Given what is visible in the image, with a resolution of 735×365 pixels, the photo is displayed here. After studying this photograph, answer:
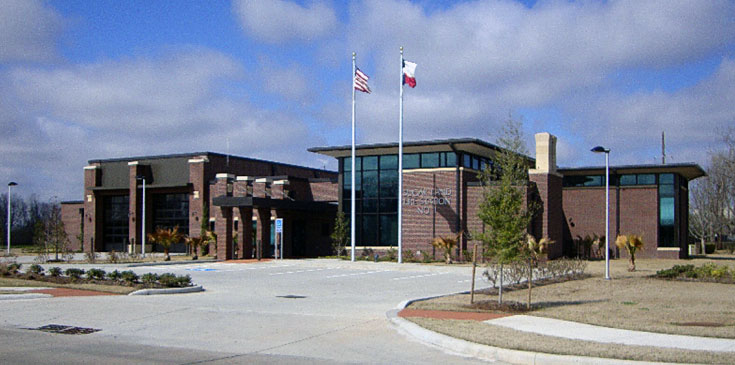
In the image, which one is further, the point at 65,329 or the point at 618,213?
the point at 618,213

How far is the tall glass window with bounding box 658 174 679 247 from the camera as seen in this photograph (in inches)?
1740

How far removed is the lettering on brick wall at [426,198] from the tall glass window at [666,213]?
14615 millimetres

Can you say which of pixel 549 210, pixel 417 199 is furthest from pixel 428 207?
pixel 549 210

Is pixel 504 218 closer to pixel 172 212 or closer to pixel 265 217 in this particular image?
pixel 265 217

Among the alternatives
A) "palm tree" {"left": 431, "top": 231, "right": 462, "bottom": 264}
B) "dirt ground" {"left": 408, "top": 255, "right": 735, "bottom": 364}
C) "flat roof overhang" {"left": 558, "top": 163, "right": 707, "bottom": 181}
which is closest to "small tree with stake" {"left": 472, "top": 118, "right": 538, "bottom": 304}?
"dirt ground" {"left": 408, "top": 255, "right": 735, "bottom": 364}

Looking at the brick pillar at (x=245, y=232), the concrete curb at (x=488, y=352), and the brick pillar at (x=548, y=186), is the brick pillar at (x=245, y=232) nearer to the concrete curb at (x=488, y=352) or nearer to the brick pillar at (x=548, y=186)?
the brick pillar at (x=548, y=186)

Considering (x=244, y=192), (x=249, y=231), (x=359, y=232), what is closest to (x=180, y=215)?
(x=244, y=192)

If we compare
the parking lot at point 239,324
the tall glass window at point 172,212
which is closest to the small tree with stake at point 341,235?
the tall glass window at point 172,212

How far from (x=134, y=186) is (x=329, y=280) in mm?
33949

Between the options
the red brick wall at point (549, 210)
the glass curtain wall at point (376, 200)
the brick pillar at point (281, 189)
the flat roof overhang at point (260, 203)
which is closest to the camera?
the red brick wall at point (549, 210)

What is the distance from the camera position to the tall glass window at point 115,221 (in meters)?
58.2

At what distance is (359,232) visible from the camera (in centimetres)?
4425

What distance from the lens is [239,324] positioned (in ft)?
45.4

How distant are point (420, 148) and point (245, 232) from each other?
480 inches
